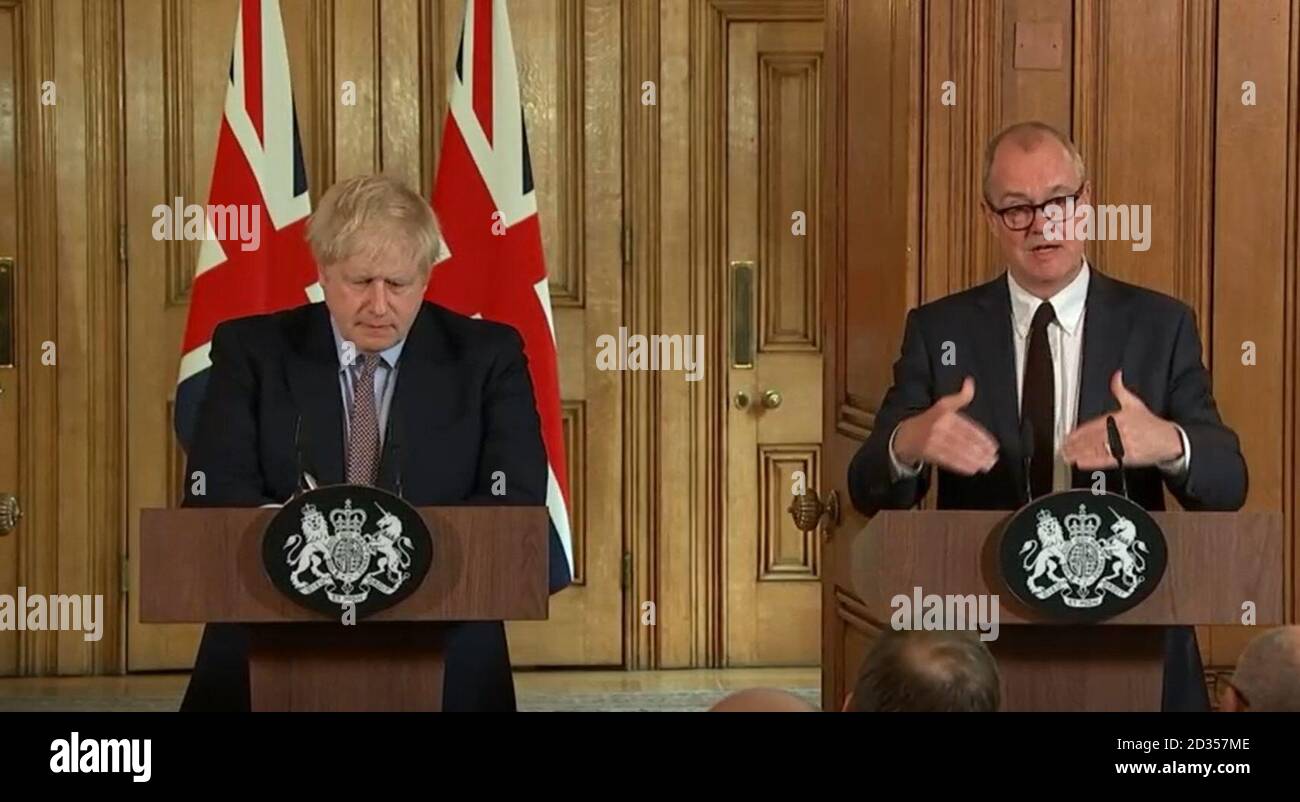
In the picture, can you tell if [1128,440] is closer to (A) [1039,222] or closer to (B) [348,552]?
(A) [1039,222]

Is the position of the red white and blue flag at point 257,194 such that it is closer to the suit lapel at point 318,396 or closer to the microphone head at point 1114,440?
the suit lapel at point 318,396

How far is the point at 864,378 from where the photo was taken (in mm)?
4039

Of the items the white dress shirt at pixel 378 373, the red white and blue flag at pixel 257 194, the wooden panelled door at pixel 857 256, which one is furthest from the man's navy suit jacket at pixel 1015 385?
the red white and blue flag at pixel 257 194

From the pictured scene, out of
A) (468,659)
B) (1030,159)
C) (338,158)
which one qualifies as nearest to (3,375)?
(338,158)

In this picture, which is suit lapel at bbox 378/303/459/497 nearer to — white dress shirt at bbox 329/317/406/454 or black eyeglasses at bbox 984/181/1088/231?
white dress shirt at bbox 329/317/406/454

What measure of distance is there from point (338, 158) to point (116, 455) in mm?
1159

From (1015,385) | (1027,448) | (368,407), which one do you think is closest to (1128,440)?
(1027,448)

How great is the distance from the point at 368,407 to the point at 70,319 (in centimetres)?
346

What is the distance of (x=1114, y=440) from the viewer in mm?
2637

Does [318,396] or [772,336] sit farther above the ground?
[772,336]

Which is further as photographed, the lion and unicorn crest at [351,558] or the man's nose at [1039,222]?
the man's nose at [1039,222]

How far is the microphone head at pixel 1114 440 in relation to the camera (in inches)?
104

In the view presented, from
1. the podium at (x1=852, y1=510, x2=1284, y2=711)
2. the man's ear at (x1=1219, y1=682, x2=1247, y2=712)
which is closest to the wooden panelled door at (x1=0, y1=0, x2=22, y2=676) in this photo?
the podium at (x1=852, y1=510, x2=1284, y2=711)
